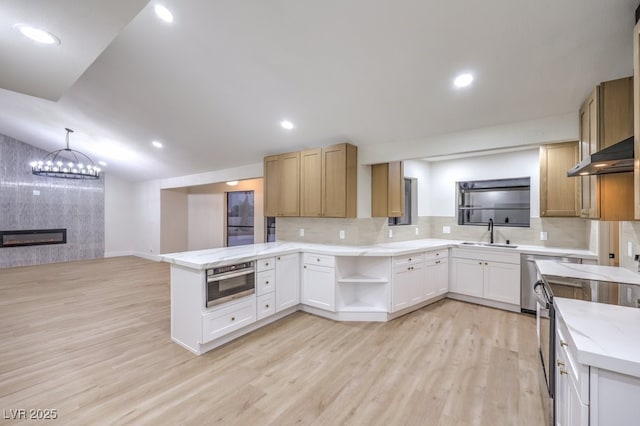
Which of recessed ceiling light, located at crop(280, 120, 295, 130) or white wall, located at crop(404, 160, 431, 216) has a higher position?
recessed ceiling light, located at crop(280, 120, 295, 130)

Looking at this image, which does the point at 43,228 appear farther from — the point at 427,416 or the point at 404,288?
the point at 427,416

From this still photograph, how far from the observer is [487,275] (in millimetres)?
3984

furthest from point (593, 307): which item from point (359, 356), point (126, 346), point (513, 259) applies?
point (126, 346)

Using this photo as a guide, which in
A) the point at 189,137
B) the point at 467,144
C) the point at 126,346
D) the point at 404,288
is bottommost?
the point at 126,346

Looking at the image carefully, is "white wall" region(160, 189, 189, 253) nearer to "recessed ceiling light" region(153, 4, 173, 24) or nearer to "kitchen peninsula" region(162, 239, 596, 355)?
"kitchen peninsula" region(162, 239, 596, 355)

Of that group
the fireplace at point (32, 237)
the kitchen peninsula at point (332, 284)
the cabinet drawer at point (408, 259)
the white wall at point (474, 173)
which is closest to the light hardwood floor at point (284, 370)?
the kitchen peninsula at point (332, 284)

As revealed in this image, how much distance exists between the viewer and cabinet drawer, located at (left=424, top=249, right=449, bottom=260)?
3.98m

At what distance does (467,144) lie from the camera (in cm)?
336

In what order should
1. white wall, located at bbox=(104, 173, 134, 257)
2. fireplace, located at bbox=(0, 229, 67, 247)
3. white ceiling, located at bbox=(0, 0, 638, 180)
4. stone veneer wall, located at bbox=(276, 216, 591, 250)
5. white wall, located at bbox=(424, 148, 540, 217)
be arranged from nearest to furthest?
white ceiling, located at bbox=(0, 0, 638, 180)
stone veneer wall, located at bbox=(276, 216, 591, 250)
white wall, located at bbox=(424, 148, 540, 217)
fireplace, located at bbox=(0, 229, 67, 247)
white wall, located at bbox=(104, 173, 134, 257)

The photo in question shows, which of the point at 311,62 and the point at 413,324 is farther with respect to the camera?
the point at 413,324

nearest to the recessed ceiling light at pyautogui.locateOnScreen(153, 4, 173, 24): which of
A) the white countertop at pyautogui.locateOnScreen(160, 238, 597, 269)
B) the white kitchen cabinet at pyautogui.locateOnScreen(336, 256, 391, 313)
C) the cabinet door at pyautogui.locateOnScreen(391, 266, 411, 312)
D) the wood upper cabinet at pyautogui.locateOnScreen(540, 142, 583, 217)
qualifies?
the white countertop at pyautogui.locateOnScreen(160, 238, 597, 269)

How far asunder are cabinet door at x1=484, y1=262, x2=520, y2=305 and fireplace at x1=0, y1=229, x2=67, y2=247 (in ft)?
34.0

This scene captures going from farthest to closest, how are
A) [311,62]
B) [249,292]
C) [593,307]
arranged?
[249,292] < [311,62] < [593,307]

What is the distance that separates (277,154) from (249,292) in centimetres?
240
